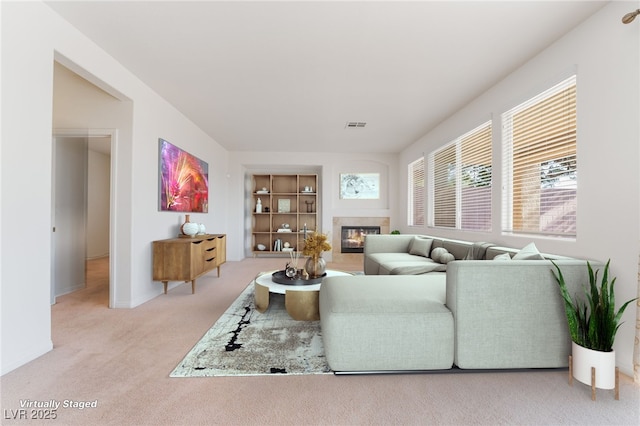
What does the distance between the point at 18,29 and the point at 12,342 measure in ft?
6.80

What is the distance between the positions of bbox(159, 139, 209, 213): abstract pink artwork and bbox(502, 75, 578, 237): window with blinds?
4076 millimetres

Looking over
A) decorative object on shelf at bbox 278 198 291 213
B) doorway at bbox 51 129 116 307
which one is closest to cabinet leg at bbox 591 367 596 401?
doorway at bbox 51 129 116 307

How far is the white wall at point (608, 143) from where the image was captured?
77.2 inches

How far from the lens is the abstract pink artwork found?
401cm

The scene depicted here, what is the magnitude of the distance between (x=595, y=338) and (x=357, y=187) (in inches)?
223

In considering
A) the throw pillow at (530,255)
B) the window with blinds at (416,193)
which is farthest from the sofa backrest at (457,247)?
the window with blinds at (416,193)

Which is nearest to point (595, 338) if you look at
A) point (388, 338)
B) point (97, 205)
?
point (388, 338)

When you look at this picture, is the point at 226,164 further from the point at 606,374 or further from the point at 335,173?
the point at 606,374

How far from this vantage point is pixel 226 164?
6848mm

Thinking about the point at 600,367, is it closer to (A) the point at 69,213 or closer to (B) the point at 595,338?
(B) the point at 595,338

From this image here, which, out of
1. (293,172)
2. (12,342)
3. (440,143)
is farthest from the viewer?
(293,172)

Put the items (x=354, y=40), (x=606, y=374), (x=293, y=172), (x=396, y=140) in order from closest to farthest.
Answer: (x=606, y=374) → (x=354, y=40) → (x=396, y=140) → (x=293, y=172)

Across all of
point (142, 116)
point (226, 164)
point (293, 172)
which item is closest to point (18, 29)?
point (142, 116)

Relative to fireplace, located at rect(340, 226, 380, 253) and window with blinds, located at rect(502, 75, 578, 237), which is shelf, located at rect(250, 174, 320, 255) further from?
window with blinds, located at rect(502, 75, 578, 237)
